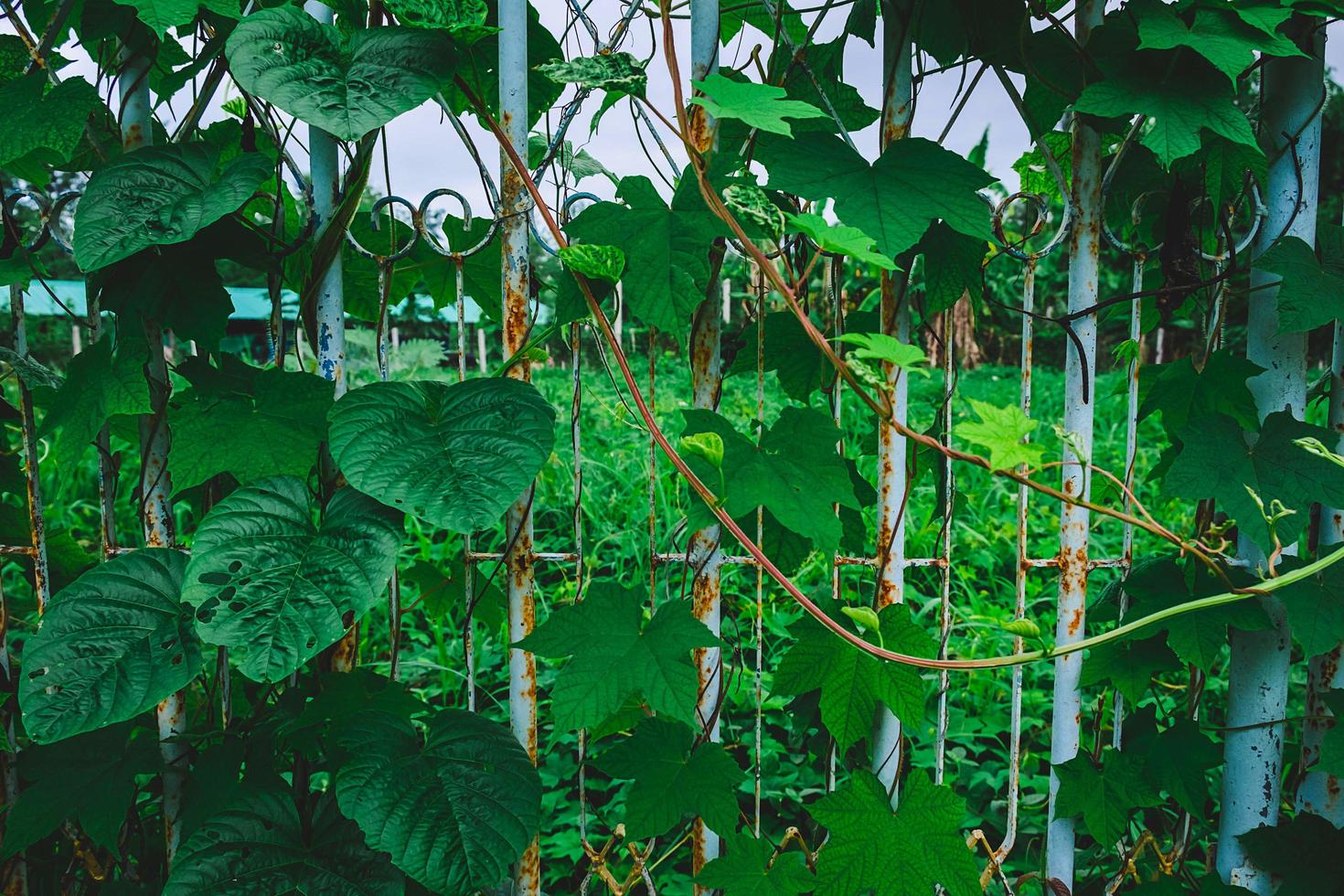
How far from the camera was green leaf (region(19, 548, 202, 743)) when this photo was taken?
1072 mm

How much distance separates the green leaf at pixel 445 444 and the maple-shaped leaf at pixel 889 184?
456 mm

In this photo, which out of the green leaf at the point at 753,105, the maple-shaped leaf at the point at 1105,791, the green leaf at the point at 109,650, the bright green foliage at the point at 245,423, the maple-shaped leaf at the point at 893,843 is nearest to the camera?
the green leaf at the point at 753,105

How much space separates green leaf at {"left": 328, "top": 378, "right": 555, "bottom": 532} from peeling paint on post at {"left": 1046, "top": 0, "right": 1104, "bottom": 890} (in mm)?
812

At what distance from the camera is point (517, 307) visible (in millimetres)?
1329

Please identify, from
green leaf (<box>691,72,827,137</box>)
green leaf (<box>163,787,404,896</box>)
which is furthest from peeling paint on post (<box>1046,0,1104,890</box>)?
green leaf (<box>163,787,404,896</box>)

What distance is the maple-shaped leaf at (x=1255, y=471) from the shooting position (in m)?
1.26

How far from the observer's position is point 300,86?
1066 millimetres

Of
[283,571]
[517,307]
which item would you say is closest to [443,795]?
[283,571]

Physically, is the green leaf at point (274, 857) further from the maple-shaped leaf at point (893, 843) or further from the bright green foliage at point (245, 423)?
the maple-shaped leaf at point (893, 843)

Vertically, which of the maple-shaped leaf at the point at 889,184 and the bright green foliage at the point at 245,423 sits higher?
the maple-shaped leaf at the point at 889,184

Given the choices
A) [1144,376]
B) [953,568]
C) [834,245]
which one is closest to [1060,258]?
[953,568]

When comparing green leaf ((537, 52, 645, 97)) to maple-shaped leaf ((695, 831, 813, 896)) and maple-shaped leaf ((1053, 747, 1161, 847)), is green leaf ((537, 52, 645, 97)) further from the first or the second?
maple-shaped leaf ((1053, 747, 1161, 847))

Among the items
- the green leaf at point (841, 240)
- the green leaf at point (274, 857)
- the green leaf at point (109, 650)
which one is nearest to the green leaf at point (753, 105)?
the green leaf at point (841, 240)

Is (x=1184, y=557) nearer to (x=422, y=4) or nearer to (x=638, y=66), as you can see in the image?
(x=638, y=66)
